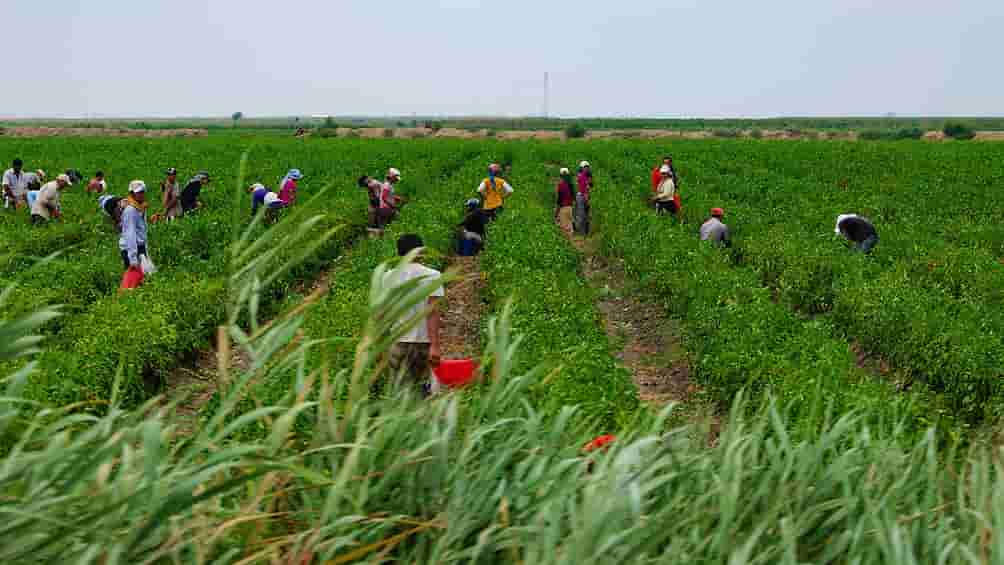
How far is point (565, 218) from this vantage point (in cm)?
1997

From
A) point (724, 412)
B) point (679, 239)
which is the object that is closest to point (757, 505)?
point (724, 412)

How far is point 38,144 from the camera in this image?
165 feet

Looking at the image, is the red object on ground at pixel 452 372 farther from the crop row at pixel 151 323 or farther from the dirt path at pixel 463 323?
the dirt path at pixel 463 323

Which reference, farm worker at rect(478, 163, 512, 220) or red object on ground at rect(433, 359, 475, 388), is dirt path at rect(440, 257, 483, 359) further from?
red object on ground at rect(433, 359, 475, 388)

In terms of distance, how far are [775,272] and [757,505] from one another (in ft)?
39.6

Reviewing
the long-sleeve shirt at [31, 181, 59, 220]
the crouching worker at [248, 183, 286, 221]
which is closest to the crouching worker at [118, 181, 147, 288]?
the crouching worker at [248, 183, 286, 221]

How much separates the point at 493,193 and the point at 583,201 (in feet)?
8.92

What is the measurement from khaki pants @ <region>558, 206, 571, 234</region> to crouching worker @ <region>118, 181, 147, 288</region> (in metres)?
9.67

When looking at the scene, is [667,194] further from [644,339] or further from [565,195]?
[644,339]

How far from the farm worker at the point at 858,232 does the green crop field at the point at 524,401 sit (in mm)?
312

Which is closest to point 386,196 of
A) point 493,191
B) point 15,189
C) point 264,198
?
point 493,191

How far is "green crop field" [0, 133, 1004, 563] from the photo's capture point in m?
2.48

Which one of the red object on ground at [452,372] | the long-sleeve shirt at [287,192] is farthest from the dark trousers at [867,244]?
the long-sleeve shirt at [287,192]

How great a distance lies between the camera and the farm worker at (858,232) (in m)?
14.7
